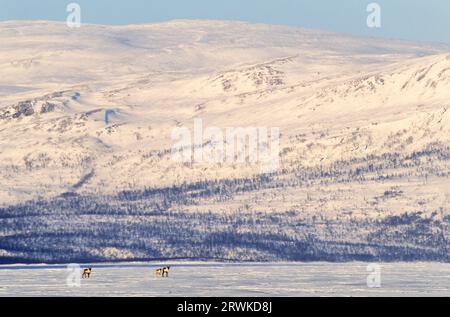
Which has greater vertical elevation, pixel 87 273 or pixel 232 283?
pixel 87 273

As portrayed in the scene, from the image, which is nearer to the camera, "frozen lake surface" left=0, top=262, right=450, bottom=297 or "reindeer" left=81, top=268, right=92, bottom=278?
"frozen lake surface" left=0, top=262, right=450, bottom=297

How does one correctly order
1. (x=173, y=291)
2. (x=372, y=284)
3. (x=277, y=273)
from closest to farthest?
(x=173, y=291) < (x=372, y=284) < (x=277, y=273)

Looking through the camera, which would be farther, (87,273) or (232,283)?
(87,273)

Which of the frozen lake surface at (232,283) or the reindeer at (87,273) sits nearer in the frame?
the frozen lake surface at (232,283)
